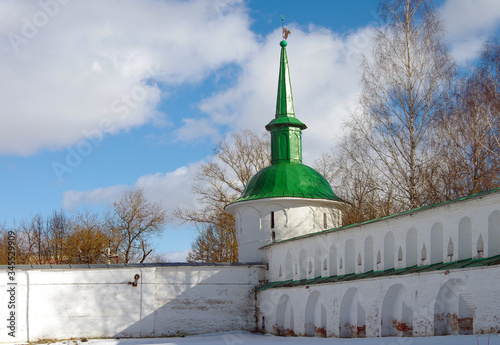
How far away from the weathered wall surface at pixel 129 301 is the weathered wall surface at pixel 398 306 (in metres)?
2.32

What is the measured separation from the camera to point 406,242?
14805 millimetres

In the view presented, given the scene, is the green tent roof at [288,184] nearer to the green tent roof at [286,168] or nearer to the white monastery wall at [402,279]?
the green tent roof at [286,168]

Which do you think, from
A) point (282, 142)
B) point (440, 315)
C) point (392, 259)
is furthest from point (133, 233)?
point (440, 315)

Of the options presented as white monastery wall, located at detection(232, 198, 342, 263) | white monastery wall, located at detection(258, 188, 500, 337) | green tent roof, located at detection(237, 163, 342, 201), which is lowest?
white monastery wall, located at detection(258, 188, 500, 337)

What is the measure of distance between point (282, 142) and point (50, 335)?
11367 millimetres

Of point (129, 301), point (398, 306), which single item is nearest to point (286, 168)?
point (129, 301)

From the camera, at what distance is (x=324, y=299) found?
1805 cm

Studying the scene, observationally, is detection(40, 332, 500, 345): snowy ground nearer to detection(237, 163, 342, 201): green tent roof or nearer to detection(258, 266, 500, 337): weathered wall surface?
detection(258, 266, 500, 337): weathered wall surface

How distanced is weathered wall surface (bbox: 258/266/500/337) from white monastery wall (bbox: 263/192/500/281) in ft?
1.96

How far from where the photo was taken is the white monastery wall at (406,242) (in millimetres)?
12273

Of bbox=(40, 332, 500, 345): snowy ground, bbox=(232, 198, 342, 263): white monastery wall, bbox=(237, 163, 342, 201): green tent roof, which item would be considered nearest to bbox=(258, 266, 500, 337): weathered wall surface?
bbox=(40, 332, 500, 345): snowy ground

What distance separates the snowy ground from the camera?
416 inches

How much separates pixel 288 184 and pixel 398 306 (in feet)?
34.8

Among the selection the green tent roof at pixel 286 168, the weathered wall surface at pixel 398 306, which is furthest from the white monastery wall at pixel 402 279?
the green tent roof at pixel 286 168
